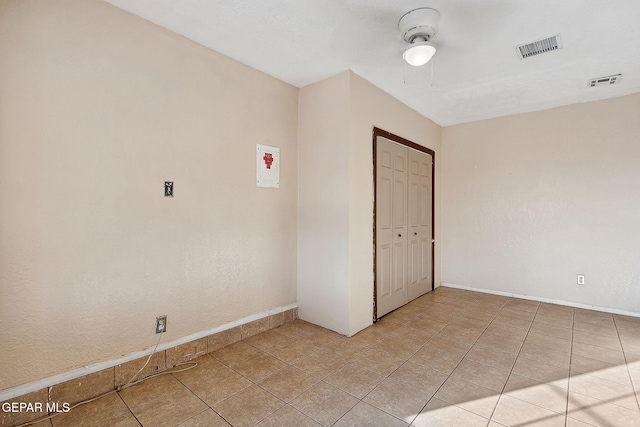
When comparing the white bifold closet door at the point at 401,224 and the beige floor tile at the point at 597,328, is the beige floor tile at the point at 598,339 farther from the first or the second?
Answer: the white bifold closet door at the point at 401,224

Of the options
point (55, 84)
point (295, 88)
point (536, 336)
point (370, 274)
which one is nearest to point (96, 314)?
point (55, 84)

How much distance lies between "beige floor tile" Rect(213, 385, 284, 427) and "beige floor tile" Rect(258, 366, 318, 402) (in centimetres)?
5

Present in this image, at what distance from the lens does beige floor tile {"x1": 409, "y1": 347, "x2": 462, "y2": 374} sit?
2.29m

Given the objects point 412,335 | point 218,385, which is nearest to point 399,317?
point 412,335

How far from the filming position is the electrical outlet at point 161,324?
2.24 meters

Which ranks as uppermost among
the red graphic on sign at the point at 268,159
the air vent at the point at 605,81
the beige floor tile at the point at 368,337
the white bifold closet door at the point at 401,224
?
the air vent at the point at 605,81

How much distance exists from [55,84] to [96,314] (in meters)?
1.48

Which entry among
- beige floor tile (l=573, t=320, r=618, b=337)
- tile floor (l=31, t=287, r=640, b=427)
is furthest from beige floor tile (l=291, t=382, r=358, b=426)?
beige floor tile (l=573, t=320, r=618, b=337)

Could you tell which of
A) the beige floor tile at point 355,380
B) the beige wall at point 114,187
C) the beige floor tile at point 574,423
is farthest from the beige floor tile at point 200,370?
the beige floor tile at point 574,423

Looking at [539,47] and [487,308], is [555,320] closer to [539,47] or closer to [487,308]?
[487,308]

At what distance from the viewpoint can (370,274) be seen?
10.4 ft

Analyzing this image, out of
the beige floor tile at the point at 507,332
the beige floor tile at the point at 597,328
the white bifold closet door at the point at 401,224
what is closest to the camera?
the beige floor tile at the point at 507,332

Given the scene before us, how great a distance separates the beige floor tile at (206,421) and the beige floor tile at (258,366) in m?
0.41

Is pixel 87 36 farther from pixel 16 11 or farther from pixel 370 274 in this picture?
pixel 370 274
